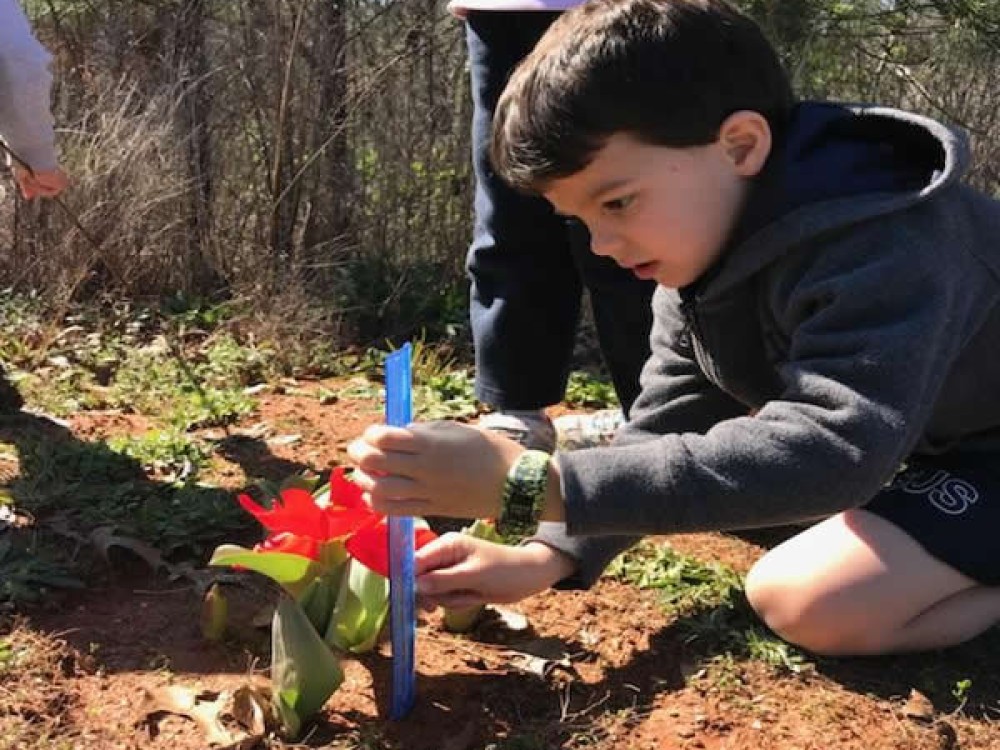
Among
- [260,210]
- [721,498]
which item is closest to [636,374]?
[721,498]

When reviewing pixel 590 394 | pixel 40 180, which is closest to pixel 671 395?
pixel 590 394

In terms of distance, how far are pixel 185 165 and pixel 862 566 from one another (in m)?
3.60

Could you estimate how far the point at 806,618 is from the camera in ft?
6.85

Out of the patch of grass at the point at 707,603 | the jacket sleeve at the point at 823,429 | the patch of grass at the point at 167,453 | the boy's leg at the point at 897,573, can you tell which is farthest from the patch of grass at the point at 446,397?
the jacket sleeve at the point at 823,429

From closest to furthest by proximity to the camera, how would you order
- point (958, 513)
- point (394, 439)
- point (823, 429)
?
1. point (394, 439)
2. point (823, 429)
3. point (958, 513)

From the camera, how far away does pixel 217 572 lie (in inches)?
94.9

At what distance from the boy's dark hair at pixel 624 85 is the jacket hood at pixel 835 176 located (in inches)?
4.4

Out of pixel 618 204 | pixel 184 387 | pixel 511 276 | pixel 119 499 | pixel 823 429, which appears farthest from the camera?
pixel 184 387

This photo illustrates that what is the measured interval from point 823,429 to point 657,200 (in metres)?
0.41

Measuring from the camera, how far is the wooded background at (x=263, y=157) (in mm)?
4645

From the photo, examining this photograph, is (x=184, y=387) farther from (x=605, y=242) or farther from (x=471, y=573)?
(x=605, y=242)

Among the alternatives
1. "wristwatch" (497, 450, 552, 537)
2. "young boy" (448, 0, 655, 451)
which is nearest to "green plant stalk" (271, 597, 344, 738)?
"wristwatch" (497, 450, 552, 537)

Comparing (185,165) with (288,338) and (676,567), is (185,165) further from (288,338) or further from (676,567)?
(676,567)

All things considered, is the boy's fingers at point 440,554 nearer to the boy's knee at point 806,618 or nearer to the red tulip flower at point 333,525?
the red tulip flower at point 333,525
